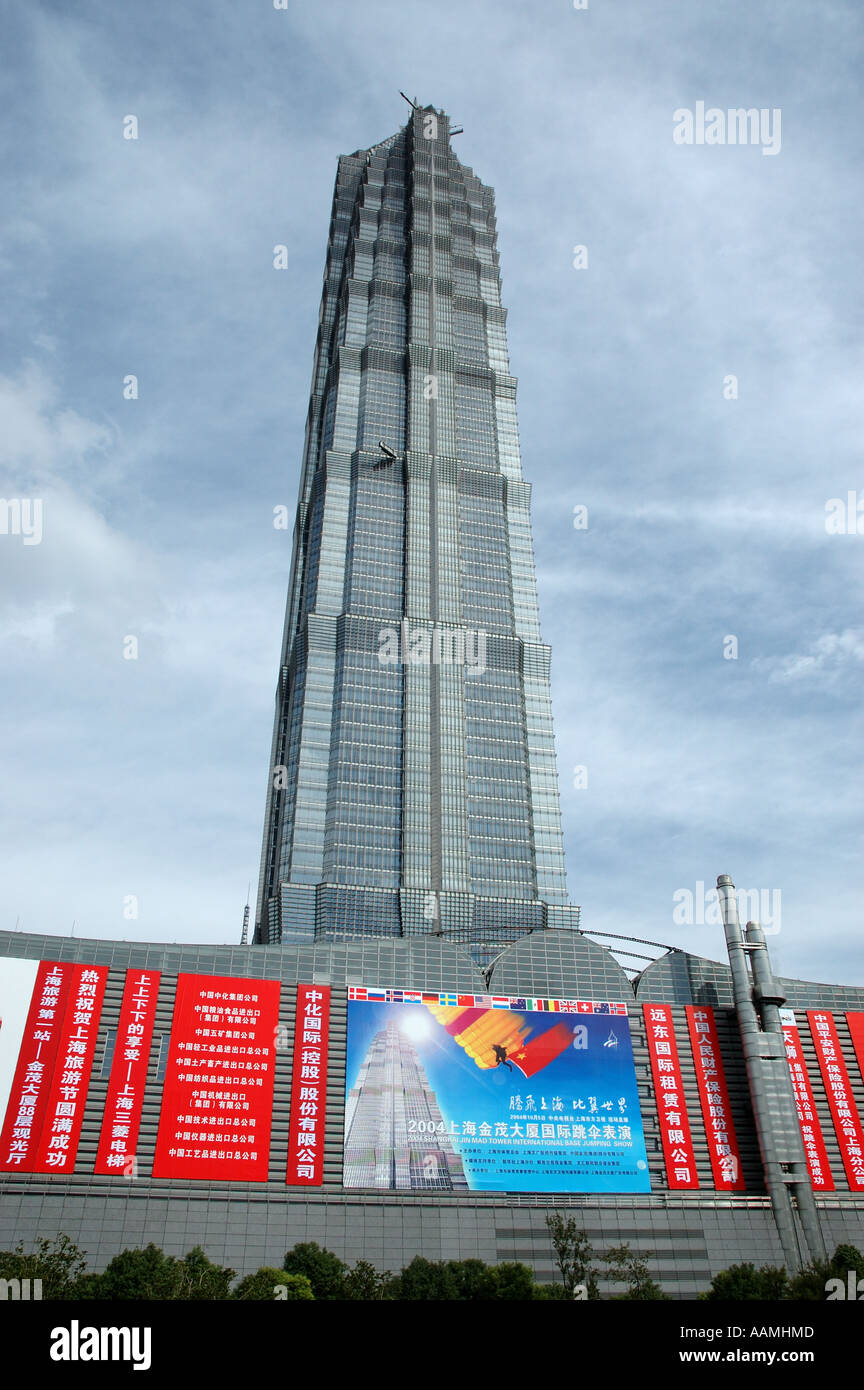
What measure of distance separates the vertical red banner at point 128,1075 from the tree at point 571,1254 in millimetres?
23180

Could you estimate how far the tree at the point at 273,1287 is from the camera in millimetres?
41438

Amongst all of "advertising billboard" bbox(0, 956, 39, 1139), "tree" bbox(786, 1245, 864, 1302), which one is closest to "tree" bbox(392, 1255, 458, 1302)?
"tree" bbox(786, 1245, 864, 1302)

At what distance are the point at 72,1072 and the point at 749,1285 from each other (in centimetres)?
3638

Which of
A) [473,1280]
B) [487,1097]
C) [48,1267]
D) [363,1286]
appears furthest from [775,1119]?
[48,1267]

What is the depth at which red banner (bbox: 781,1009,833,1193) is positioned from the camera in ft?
200

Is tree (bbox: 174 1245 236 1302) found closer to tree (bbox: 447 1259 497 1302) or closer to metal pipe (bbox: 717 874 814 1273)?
tree (bbox: 447 1259 497 1302)

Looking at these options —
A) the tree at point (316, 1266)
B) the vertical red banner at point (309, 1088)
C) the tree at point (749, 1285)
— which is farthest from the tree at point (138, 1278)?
the tree at point (749, 1285)

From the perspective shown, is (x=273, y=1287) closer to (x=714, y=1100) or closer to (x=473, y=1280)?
(x=473, y=1280)

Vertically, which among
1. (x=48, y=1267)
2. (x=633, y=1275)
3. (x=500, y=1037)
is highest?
(x=500, y=1037)

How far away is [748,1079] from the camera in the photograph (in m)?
63.1

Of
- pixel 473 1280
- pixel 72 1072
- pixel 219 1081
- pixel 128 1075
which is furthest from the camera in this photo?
pixel 219 1081

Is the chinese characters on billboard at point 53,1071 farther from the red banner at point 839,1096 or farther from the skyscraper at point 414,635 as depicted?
the skyscraper at point 414,635

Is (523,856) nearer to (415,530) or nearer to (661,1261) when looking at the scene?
(415,530)

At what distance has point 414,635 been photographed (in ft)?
436
